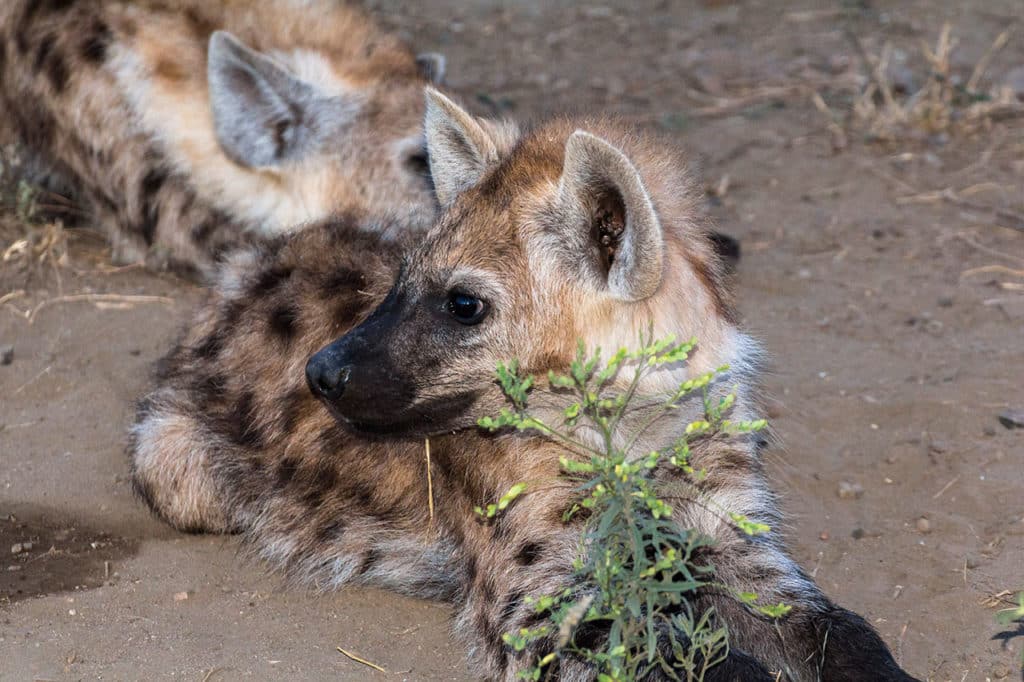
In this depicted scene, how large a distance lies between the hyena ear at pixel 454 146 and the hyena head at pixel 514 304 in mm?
88

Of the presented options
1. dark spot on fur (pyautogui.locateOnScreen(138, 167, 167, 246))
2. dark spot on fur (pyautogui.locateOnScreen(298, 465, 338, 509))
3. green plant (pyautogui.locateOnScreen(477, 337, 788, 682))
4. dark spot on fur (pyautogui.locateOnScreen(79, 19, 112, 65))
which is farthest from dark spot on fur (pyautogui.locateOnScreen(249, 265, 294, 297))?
dark spot on fur (pyautogui.locateOnScreen(79, 19, 112, 65))

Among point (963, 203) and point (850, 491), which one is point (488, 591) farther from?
point (963, 203)

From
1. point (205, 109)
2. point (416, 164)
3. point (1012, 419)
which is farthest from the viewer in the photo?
point (205, 109)

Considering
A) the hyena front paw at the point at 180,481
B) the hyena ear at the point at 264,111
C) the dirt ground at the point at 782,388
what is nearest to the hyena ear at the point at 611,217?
the dirt ground at the point at 782,388

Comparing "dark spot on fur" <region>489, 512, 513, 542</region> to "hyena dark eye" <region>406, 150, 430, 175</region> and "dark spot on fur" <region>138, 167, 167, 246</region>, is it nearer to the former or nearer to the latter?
"hyena dark eye" <region>406, 150, 430, 175</region>

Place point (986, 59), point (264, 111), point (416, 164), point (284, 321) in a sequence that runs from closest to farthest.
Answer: point (284, 321) → point (416, 164) → point (264, 111) → point (986, 59)

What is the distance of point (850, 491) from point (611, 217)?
99 cm

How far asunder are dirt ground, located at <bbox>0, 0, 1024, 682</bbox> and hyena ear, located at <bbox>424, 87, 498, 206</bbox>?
2.23 ft

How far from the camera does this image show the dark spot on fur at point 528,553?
226 centimetres

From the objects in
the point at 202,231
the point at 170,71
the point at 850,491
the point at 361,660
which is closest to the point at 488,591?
the point at 361,660

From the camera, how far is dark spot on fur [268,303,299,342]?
276 centimetres

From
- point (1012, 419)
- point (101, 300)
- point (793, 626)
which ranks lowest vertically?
point (1012, 419)

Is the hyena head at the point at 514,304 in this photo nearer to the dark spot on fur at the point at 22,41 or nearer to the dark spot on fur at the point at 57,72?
the dark spot on fur at the point at 57,72

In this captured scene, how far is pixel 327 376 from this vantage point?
2.26 metres
